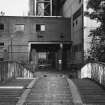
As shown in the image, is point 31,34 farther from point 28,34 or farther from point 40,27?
point 40,27

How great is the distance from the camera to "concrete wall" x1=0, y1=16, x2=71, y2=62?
125ft

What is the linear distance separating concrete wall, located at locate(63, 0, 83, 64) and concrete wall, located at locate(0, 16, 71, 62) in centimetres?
193

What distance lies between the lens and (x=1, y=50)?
37.5m

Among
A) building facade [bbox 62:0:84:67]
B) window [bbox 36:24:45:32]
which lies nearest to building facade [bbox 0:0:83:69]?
window [bbox 36:24:45:32]

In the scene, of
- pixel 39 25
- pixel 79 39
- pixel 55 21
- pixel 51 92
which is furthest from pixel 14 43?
pixel 51 92

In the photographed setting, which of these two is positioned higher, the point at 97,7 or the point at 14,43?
the point at 97,7

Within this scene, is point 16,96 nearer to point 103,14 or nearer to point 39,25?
point 103,14

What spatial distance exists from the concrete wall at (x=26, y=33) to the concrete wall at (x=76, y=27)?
1.93m

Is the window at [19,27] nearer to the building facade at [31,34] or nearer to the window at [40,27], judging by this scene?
the building facade at [31,34]

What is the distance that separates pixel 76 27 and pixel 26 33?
8086 mm

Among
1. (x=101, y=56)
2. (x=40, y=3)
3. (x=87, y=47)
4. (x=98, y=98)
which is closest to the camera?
(x=98, y=98)

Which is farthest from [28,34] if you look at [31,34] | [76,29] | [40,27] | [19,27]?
[76,29]

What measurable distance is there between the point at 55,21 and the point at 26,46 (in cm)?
570

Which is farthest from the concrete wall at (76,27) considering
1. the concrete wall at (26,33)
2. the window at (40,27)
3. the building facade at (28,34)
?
the window at (40,27)
